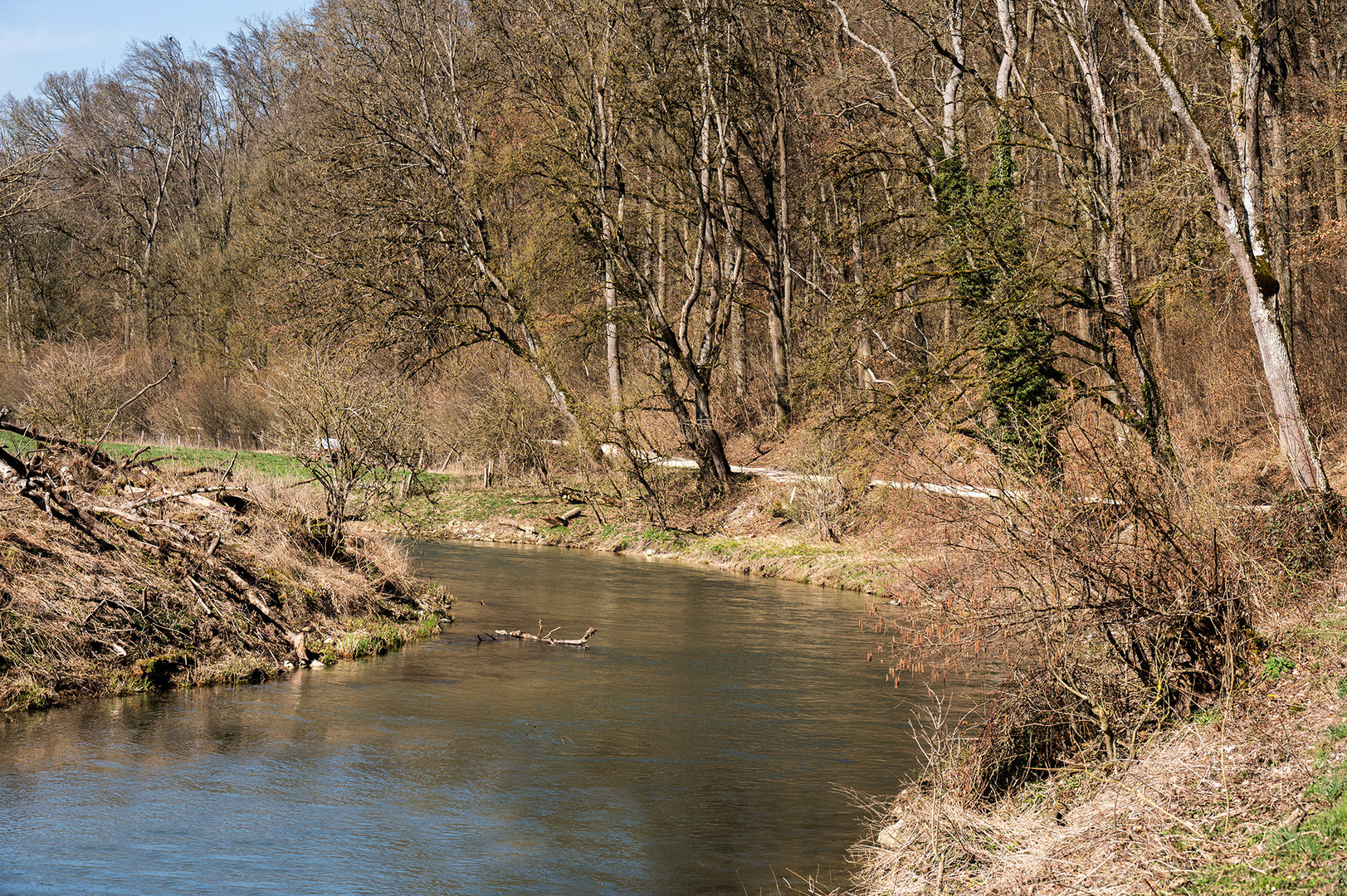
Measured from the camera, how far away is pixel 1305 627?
9.29 m

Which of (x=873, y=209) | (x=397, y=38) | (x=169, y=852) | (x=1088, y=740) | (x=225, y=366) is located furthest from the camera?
(x=225, y=366)

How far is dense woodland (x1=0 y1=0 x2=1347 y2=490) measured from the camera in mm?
20422

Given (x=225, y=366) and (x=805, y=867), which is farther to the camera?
(x=225, y=366)

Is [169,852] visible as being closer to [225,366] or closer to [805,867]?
[805,867]

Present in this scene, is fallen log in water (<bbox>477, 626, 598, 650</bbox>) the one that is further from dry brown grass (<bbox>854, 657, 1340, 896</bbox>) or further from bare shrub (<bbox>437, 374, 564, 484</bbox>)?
bare shrub (<bbox>437, 374, 564, 484</bbox>)

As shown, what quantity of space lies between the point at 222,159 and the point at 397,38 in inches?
1129

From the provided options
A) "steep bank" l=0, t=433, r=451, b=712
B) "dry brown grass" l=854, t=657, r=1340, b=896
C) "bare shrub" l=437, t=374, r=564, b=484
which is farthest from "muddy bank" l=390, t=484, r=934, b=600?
"dry brown grass" l=854, t=657, r=1340, b=896

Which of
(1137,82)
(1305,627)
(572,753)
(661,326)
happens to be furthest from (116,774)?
(1137,82)

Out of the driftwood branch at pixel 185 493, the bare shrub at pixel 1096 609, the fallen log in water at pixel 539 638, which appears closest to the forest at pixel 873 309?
the bare shrub at pixel 1096 609

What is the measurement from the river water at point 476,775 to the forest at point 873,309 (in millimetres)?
1235

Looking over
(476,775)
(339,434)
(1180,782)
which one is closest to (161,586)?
(339,434)

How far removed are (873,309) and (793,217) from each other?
19.3m

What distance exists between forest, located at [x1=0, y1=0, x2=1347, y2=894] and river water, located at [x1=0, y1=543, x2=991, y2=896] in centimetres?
123

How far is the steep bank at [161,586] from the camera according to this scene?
1309 centimetres
